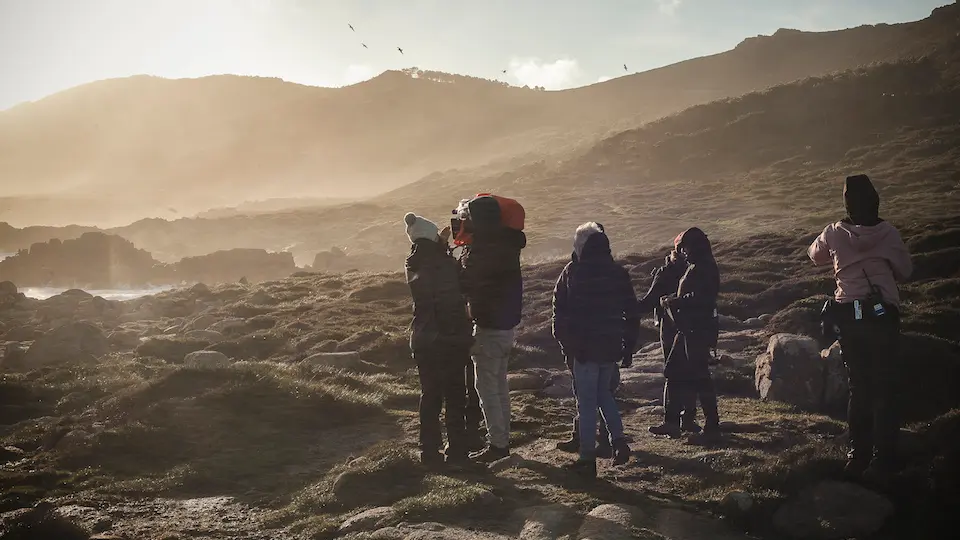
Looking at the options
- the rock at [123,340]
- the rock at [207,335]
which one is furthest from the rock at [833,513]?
the rock at [123,340]

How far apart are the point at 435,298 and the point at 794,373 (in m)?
6.10

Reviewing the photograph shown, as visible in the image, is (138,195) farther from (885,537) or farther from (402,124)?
(885,537)

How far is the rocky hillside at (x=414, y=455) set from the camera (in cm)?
614

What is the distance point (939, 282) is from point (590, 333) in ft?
49.2

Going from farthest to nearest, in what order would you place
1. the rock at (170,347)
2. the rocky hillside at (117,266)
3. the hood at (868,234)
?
1. the rocky hillside at (117,266)
2. the rock at (170,347)
3. the hood at (868,234)

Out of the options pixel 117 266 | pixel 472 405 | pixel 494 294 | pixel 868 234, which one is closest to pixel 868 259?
pixel 868 234

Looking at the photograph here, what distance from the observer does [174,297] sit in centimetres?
3631

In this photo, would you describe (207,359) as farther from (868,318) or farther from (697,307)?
(868,318)

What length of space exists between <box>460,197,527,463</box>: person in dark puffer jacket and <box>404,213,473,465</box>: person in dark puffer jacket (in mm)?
191

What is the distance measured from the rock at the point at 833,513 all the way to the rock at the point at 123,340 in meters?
21.1

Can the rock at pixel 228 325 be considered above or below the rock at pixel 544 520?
above

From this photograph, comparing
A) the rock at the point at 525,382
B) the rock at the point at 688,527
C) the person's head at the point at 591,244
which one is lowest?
the rock at the point at 525,382

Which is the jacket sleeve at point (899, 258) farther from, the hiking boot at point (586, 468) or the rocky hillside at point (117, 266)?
the rocky hillside at point (117, 266)

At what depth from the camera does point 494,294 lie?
7605 mm
